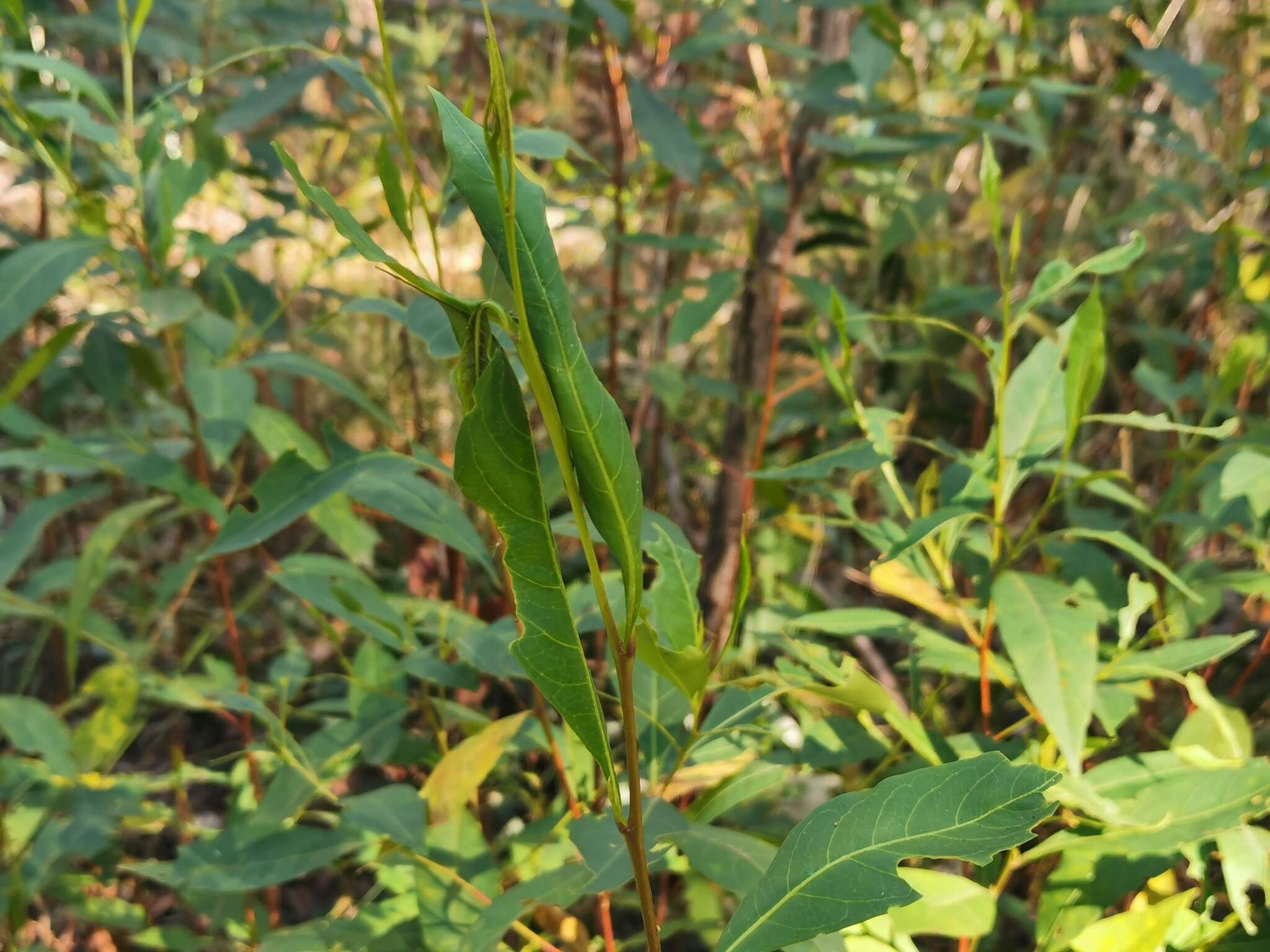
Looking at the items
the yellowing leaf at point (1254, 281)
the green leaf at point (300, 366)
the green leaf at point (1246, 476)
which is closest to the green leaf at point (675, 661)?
the green leaf at point (1246, 476)

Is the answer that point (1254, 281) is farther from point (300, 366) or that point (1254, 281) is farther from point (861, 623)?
point (300, 366)

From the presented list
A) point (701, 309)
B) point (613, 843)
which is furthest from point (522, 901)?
point (701, 309)

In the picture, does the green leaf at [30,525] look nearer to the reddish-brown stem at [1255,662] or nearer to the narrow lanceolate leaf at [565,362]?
the narrow lanceolate leaf at [565,362]

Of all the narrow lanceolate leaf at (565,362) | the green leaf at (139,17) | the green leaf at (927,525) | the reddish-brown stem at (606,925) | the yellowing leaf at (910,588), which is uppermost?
the green leaf at (139,17)

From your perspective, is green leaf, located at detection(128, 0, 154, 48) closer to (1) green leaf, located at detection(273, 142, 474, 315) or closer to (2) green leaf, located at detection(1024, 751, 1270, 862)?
(1) green leaf, located at detection(273, 142, 474, 315)

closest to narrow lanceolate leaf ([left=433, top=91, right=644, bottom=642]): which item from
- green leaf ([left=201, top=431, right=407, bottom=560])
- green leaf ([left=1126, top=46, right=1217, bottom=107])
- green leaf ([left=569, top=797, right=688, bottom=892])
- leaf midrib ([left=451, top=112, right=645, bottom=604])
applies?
leaf midrib ([left=451, top=112, right=645, bottom=604])

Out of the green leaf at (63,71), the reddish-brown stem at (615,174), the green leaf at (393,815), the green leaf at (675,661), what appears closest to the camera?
the green leaf at (675,661)
